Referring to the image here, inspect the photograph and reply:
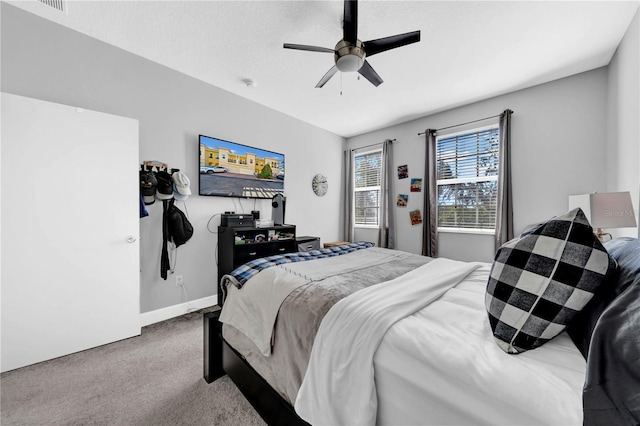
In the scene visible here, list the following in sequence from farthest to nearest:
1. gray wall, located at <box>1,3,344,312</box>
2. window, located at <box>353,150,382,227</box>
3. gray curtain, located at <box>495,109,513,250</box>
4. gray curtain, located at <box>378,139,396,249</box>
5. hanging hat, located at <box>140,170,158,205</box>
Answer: window, located at <box>353,150,382,227</box>, gray curtain, located at <box>378,139,396,249</box>, gray curtain, located at <box>495,109,513,250</box>, hanging hat, located at <box>140,170,158,205</box>, gray wall, located at <box>1,3,344,312</box>

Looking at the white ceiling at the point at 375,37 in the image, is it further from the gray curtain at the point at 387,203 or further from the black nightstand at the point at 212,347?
the black nightstand at the point at 212,347

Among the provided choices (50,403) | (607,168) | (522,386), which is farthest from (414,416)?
(607,168)

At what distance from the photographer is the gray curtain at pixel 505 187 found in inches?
121

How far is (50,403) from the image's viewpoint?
57.8 inches

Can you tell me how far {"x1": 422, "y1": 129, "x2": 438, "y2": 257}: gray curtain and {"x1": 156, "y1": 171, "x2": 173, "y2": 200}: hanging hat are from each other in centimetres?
348

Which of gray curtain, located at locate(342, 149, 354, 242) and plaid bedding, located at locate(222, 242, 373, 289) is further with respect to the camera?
gray curtain, located at locate(342, 149, 354, 242)

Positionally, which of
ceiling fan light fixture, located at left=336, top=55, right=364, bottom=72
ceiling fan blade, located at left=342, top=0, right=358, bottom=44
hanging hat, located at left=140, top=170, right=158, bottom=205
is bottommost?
hanging hat, located at left=140, top=170, right=158, bottom=205

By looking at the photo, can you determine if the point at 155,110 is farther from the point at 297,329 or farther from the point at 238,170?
the point at 297,329

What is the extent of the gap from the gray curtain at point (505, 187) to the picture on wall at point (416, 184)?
1070 millimetres

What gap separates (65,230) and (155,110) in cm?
145

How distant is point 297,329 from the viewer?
1104 millimetres

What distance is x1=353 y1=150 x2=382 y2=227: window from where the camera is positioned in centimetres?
465

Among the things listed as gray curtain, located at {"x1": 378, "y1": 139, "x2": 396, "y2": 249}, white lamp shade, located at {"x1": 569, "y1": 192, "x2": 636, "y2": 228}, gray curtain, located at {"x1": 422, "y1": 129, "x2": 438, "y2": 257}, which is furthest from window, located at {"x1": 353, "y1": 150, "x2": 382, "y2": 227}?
white lamp shade, located at {"x1": 569, "y1": 192, "x2": 636, "y2": 228}

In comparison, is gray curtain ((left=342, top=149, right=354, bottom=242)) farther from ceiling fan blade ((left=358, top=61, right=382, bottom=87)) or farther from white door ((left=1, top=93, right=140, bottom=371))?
white door ((left=1, top=93, right=140, bottom=371))
